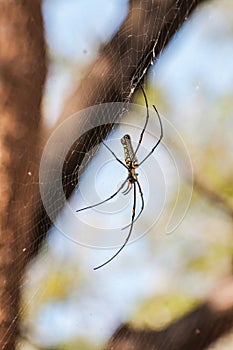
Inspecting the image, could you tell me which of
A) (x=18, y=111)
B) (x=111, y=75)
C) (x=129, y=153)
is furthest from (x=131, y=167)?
(x=18, y=111)

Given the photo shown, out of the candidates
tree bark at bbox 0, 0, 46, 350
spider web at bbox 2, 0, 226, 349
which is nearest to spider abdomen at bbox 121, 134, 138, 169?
spider web at bbox 2, 0, 226, 349

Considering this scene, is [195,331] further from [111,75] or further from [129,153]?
[129,153]

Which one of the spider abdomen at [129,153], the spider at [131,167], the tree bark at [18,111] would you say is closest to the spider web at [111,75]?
the tree bark at [18,111]

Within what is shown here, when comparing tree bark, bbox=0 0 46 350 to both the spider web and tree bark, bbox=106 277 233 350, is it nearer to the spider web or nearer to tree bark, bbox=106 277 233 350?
the spider web

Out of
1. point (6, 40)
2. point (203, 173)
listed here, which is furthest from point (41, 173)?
point (203, 173)

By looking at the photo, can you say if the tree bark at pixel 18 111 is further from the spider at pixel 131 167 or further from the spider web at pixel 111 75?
the spider at pixel 131 167

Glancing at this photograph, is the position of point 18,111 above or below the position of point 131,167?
above

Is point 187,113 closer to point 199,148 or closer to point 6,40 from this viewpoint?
point 199,148
